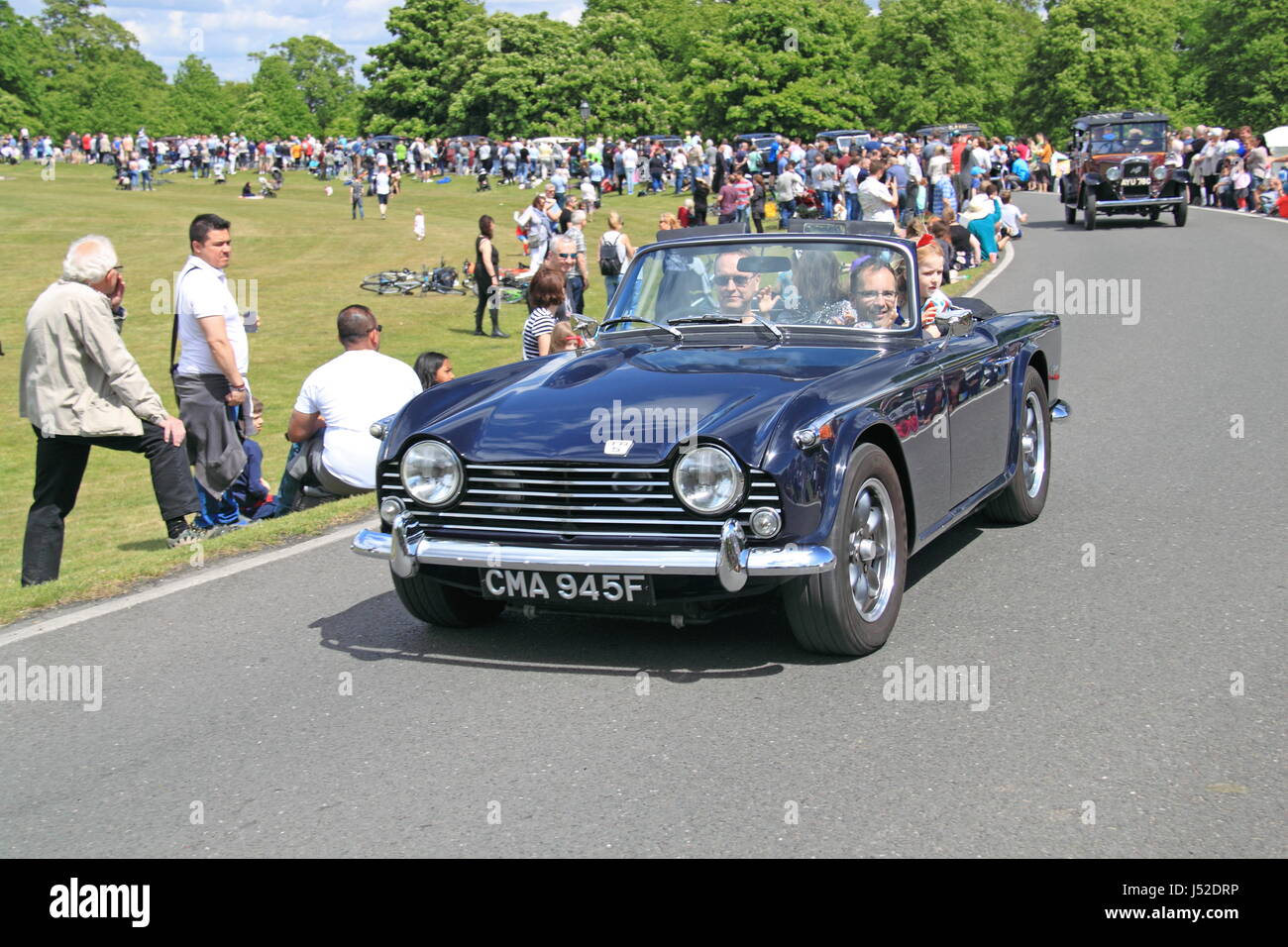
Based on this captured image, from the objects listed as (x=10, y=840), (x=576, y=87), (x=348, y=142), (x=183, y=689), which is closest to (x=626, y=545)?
(x=183, y=689)

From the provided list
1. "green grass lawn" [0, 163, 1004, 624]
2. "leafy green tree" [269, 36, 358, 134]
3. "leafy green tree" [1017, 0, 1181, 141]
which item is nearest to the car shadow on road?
"green grass lawn" [0, 163, 1004, 624]

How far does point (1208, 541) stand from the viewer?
7215 mm

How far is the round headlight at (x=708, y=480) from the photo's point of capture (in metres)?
5.23

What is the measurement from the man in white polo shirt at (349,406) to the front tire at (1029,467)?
343 centimetres

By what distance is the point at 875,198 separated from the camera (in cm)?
2422

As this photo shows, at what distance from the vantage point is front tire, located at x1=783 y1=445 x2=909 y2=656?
211 inches

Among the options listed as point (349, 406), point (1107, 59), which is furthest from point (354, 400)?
point (1107, 59)

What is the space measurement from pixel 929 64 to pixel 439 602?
87345 mm

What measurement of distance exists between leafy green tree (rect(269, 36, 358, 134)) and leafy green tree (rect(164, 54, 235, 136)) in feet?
95.4

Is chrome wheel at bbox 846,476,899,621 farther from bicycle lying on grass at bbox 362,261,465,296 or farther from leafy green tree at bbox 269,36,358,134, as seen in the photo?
leafy green tree at bbox 269,36,358,134

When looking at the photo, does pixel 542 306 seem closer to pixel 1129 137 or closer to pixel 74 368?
pixel 74 368

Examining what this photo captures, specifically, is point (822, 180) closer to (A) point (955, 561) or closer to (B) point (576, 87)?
(A) point (955, 561)

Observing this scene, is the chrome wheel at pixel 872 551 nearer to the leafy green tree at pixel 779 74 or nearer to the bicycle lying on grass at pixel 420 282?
the bicycle lying on grass at pixel 420 282

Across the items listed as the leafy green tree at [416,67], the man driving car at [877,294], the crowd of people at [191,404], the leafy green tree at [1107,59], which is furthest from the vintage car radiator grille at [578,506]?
the leafy green tree at [1107,59]
